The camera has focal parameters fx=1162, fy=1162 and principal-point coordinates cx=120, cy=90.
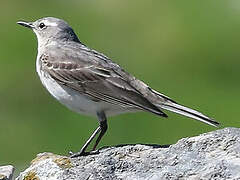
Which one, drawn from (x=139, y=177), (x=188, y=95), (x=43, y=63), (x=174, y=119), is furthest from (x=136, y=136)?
(x=139, y=177)

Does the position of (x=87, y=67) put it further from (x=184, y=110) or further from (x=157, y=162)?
(x=157, y=162)

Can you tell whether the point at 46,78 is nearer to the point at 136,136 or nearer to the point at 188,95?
the point at 136,136

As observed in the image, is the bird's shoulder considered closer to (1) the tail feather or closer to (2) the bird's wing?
(2) the bird's wing

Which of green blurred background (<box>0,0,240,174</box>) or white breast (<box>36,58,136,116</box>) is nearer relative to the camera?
white breast (<box>36,58,136,116</box>)

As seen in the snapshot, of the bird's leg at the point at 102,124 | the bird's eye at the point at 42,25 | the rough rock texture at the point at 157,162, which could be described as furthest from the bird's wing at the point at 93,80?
the rough rock texture at the point at 157,162

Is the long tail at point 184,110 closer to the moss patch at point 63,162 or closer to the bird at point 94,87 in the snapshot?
the bird at point 94,87

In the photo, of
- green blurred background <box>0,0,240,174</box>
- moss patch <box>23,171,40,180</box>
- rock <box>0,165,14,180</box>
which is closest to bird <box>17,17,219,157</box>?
rock <box>0,165,14,180</box>
